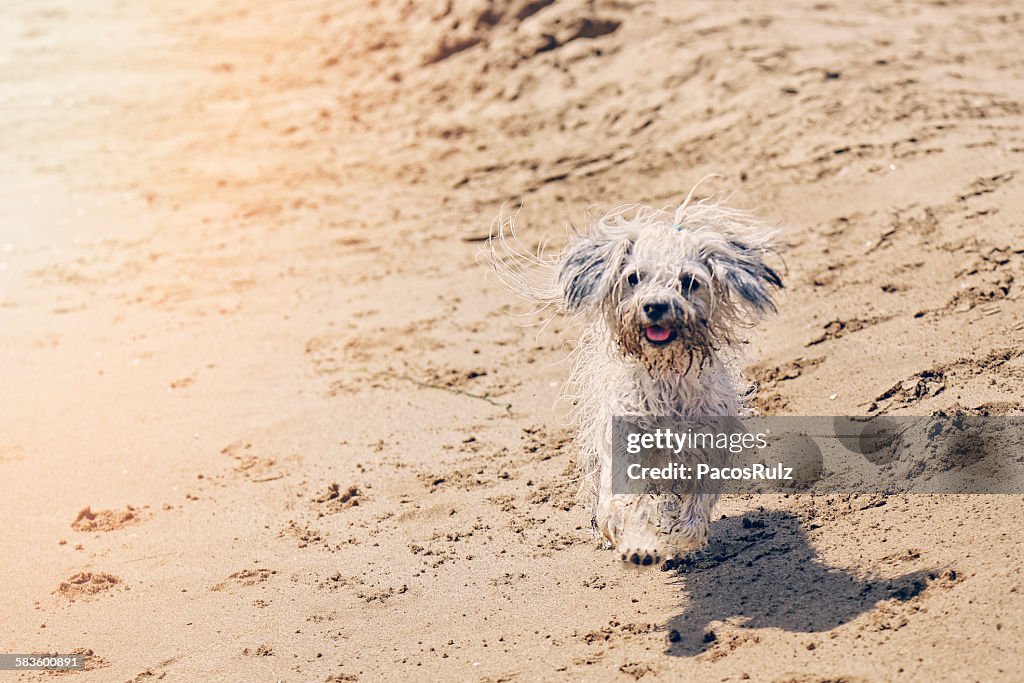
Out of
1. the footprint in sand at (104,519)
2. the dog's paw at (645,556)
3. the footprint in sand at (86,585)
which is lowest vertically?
the footprint in sand at (86,585)

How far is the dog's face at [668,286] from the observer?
4.58m

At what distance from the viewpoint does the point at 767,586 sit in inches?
187

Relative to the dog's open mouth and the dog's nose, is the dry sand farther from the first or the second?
the dog's nose

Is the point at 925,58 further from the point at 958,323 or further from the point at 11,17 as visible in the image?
the point at 11,17

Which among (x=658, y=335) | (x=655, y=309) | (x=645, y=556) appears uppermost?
(x=655, y=309)

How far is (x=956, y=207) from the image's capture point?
299 inches

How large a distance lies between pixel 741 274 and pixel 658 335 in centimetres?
46

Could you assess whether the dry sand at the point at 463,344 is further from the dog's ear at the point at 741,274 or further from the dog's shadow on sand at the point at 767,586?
the dog's ear at the point at 741,274

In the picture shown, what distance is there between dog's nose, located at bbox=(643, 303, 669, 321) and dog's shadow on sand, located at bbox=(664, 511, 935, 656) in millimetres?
1177

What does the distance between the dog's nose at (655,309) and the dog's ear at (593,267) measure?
11.2 inches

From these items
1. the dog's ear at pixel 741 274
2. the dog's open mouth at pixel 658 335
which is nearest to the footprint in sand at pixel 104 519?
the dog's open mouth at pixel 658 335

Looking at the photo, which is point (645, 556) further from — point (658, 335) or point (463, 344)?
point (463, 344)

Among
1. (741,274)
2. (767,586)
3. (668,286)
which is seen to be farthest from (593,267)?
(767,586)

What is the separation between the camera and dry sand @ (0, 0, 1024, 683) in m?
4.74
